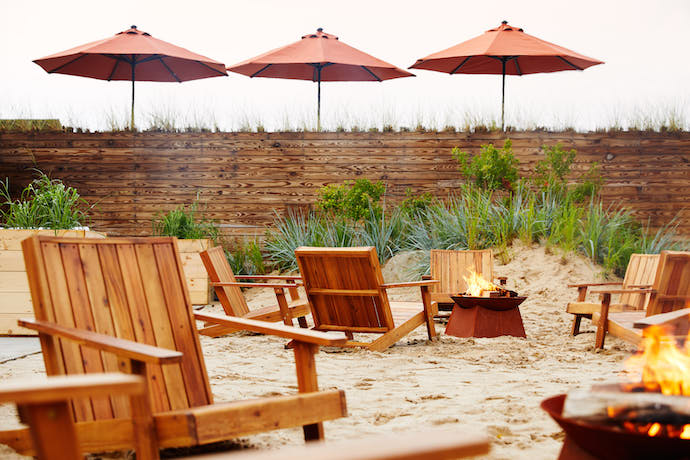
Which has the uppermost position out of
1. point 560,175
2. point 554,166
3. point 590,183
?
point 554,166

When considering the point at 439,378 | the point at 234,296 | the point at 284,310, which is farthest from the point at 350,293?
A: the point at 234,296

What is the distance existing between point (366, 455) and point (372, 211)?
8702mm

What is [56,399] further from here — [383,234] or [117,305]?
[383,234]

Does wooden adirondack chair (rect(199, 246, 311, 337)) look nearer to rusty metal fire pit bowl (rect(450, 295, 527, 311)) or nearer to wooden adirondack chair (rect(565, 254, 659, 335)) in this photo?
rusty metal fire pit bowl (rect(450, 295, 527, 311))

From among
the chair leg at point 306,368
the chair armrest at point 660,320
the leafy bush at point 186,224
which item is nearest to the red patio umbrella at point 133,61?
the leafy bush at point 186,224

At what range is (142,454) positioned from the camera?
1.96m

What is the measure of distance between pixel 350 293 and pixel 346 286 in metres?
0.06

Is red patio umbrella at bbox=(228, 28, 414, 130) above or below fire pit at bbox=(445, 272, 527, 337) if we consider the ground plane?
above

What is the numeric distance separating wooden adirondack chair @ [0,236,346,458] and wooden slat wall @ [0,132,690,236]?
8.01 m

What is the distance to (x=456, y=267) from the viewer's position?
7.00 metres

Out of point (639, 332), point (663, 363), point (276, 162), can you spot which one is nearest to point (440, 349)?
point (639, 332)

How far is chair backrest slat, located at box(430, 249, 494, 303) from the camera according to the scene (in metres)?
6.92

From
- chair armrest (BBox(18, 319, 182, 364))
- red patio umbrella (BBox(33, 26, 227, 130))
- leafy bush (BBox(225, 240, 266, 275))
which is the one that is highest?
red patio umbrella (BBox(33, 26, 227, 130))

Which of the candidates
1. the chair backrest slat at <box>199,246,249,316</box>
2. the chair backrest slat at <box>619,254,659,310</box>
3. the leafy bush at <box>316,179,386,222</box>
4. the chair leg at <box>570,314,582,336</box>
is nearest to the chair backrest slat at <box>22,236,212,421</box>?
the chair backrest slat at <box>199,246,249,316</box>
